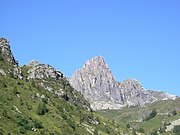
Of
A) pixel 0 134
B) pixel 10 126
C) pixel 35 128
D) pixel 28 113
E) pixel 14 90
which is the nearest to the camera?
pixel 0 134

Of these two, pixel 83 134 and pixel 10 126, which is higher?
pixel 83 134

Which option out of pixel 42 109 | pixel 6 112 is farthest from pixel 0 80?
pixel 6 112

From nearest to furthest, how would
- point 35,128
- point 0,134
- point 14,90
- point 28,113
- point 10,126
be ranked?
point 0,134
point 10,126
point 35,128
point 28,113
point 14,90

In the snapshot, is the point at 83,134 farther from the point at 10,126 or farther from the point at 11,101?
the point at 10,126

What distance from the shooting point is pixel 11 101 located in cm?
18262

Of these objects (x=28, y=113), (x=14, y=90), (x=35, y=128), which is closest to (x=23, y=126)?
(x=35, y=128)

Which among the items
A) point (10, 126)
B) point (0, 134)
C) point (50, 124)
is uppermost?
point (50, 124)

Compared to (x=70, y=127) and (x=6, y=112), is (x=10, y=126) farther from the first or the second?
(x=70, y=127)

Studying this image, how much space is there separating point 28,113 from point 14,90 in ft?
62.1

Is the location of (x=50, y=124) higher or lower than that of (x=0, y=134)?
higher

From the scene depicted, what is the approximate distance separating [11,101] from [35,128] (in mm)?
22305

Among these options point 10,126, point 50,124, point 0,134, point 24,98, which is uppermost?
point 24,98

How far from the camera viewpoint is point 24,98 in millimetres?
199000

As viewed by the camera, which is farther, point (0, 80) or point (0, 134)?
point (0, 80)
